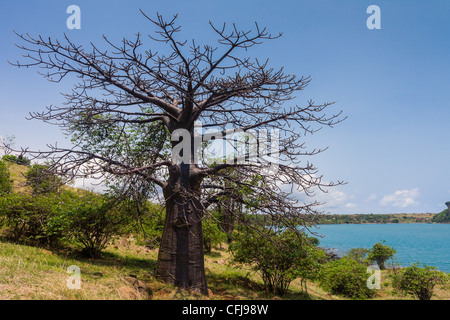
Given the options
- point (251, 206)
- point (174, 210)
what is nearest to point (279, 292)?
A: point (251, 206)

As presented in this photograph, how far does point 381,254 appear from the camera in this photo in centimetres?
2220

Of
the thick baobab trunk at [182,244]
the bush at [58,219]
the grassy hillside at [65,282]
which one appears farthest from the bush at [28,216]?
the thick baobab trunk at [182,244]

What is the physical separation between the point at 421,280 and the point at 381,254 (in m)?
12.4

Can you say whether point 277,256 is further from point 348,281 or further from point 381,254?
point 381,254

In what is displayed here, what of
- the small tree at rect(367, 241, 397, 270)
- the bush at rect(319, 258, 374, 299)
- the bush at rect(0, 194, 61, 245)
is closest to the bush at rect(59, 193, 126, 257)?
the bush at rect(0, 194, 61, 245)

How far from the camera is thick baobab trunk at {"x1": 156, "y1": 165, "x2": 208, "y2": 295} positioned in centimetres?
629

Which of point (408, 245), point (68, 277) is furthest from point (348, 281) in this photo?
point (408, 245)

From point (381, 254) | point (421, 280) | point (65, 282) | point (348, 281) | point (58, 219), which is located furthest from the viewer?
point (381, 254)

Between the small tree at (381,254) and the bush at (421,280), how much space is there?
1133 centimetres

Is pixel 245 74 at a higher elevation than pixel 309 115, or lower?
higher

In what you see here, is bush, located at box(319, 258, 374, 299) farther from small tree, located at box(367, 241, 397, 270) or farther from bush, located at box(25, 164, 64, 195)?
small tree, located at box(367, 241, 397, 270)
